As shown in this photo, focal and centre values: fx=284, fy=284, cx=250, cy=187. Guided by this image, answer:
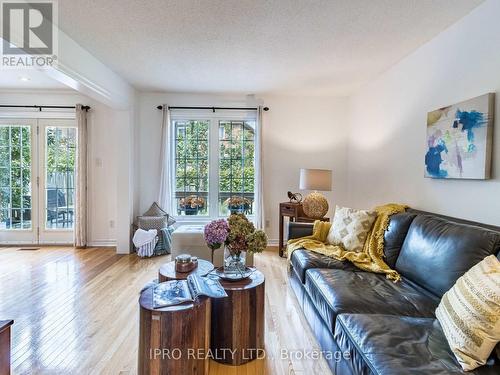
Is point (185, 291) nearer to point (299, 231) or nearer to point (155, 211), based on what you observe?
point (299, 231)

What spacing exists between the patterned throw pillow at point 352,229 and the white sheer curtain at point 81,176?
3.88 m

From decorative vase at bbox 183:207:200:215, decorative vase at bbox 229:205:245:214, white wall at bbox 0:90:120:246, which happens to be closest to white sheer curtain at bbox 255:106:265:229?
decorative vase at bbox 229:205:245:214

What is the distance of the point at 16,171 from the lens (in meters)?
4.72

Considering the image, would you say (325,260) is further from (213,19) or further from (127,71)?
(127,71)

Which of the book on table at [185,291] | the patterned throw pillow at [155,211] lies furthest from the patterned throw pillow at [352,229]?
the patterned throw pillow at [155,211]

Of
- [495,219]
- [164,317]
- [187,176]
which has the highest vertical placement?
[187,176]

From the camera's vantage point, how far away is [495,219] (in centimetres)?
201

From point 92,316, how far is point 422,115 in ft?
12.0

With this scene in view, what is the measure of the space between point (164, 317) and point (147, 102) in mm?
4118

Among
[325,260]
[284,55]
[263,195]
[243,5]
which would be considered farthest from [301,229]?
[243,5]

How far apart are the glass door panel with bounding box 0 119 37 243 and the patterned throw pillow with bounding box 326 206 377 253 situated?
191 inches

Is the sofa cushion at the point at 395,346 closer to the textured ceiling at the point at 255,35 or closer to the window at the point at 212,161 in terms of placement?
the textured ceiling at the point at 255,35

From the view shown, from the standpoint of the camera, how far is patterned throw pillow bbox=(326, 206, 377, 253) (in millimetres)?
2713

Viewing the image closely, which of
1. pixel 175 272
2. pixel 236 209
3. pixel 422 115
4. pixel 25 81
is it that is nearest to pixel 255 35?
pixel 422 115
